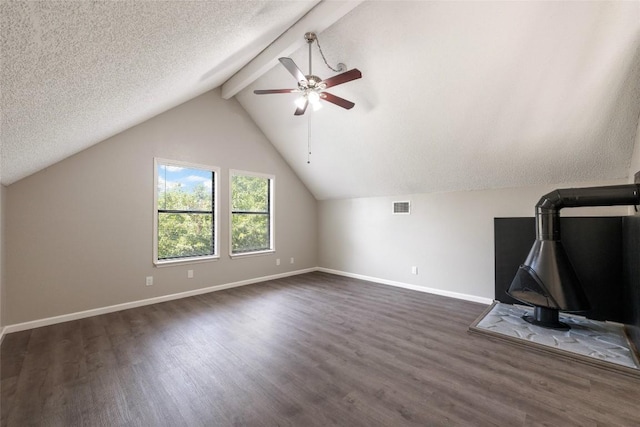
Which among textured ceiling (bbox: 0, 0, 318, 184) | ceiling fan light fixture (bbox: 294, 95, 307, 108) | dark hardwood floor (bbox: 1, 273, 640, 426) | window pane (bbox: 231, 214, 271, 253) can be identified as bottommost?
dark hardwood floor (bbox: 1, 273, 640, 426)

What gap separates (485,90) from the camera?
3008 millimetres

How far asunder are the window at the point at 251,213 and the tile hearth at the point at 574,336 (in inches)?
159

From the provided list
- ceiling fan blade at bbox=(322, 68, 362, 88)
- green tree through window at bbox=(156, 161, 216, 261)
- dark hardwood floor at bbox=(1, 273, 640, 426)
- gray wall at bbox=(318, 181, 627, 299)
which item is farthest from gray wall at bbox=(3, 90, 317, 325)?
ceiling fan blade at bbox=(322, 68, 362, 88)

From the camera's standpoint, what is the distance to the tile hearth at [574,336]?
95.2 inches

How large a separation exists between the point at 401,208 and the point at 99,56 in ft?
15.4

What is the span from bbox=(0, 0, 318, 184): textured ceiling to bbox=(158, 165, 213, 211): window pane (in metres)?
1.24

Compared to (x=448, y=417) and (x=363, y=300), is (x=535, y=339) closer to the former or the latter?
(x=448, y=417)

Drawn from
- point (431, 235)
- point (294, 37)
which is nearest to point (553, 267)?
point (431, 235)

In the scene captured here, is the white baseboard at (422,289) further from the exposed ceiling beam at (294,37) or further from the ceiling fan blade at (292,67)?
the exposed ceiling beam at (294,37)

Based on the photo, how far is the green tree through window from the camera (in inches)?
170

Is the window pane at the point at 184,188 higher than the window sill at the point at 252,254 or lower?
higher

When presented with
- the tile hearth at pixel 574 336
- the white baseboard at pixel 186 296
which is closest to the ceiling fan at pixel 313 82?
the tile hearth at pixel 574 336

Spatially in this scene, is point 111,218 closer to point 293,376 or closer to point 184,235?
point 184,235

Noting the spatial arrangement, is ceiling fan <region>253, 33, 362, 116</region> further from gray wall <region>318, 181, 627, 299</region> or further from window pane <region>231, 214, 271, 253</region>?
window pane <region>231, 214, 271, 253</region>
